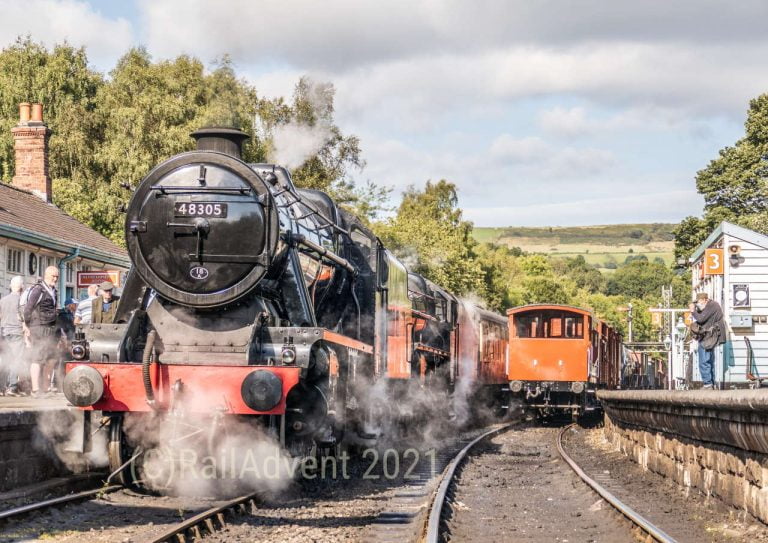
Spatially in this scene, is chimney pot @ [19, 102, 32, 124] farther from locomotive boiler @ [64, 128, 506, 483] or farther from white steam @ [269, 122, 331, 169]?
locomotive boiler @ [64, 128, 506, 483]

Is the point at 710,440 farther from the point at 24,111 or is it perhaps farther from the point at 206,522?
the point at 24,111

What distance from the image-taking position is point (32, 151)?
26250 millimetres

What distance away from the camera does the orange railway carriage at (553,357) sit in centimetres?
2417

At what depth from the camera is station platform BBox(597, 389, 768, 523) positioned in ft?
26.0

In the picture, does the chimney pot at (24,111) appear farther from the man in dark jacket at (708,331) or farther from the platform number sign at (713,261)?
the man in dark jacket at (708,331)

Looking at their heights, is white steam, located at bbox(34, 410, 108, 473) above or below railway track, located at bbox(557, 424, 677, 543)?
above

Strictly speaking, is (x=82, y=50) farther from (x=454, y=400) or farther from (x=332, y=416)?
(x=332, y=416)

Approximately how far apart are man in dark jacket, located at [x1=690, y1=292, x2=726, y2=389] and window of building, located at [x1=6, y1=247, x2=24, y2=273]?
496 inches

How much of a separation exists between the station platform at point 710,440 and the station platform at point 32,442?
19.7 ft

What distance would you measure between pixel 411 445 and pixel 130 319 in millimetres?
8679

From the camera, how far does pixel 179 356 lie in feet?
30.1

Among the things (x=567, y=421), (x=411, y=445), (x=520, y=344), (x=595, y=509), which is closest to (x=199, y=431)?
(x=595, y=509)

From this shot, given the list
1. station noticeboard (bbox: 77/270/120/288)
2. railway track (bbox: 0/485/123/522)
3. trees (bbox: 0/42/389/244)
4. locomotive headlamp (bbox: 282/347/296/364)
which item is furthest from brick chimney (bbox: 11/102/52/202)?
locomotive headlamp (bbox: 282/347/296/364)

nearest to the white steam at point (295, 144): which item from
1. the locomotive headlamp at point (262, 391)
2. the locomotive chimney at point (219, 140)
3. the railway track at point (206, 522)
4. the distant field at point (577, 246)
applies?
the locomotive chimney at point (219, 140)
